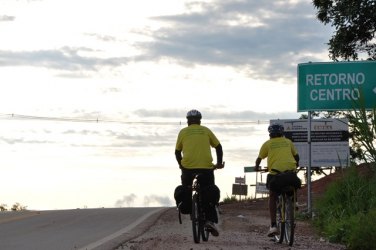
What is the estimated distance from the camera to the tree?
28.5 metres

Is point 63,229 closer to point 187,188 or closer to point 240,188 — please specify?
point 187,188

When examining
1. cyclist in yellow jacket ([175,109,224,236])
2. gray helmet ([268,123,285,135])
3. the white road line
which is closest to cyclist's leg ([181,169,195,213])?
cyclist in yellow jacket ([175,109,224,236])

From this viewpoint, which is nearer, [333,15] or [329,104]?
[329,104]

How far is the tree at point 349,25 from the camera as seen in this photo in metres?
28.5

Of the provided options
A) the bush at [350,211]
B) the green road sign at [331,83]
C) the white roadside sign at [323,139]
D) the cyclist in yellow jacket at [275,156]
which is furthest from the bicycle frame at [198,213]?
the white roadside sign at [323,139]

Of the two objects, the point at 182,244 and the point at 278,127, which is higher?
the point at 278,127

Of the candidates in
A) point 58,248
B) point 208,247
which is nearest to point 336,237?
point 208,247

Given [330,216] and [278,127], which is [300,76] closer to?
[330,216]

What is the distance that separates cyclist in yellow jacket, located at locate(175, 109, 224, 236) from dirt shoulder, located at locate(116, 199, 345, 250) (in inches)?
22.2

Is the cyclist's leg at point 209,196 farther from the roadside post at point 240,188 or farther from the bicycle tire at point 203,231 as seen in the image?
the roadside post at point 240,188

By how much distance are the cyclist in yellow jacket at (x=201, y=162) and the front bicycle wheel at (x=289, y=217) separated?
1.11 m

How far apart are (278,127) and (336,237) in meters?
2.22

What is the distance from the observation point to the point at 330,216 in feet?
54.2

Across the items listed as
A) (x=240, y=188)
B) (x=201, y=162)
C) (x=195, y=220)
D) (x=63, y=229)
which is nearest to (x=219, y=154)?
(x=201, y=162)
